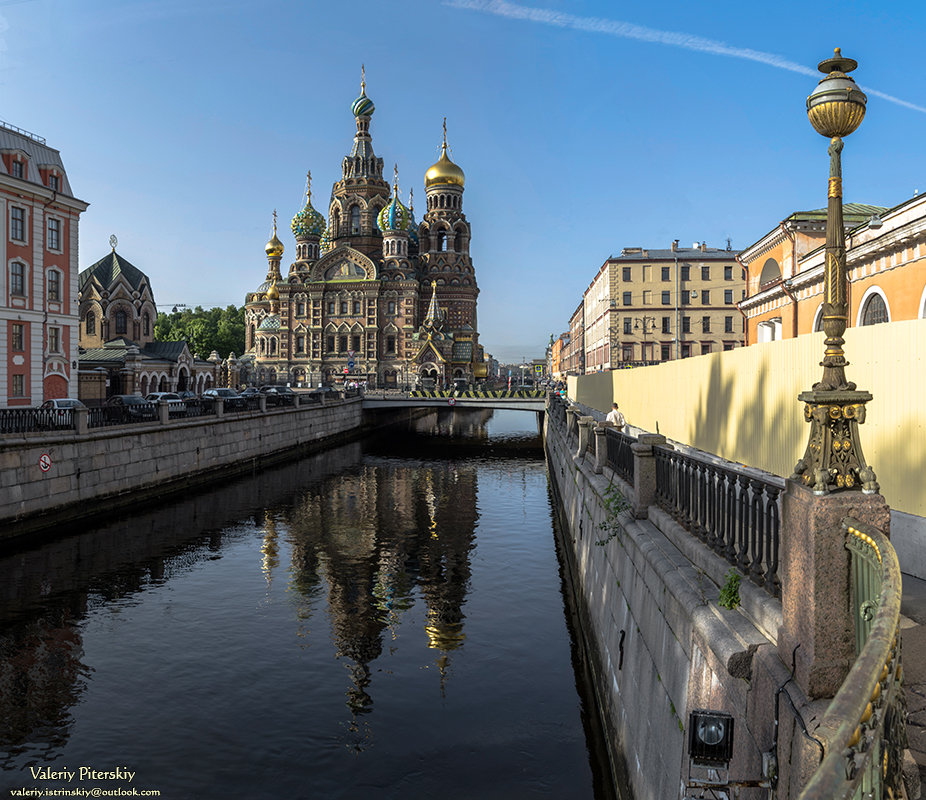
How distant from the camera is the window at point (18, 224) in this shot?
110ft

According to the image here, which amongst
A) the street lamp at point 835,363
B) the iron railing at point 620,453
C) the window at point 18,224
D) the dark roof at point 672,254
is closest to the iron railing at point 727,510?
the street lamp at point 835,363

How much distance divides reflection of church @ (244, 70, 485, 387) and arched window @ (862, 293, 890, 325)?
230 ft

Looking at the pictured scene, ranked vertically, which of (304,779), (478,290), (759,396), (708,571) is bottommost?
(304,779)

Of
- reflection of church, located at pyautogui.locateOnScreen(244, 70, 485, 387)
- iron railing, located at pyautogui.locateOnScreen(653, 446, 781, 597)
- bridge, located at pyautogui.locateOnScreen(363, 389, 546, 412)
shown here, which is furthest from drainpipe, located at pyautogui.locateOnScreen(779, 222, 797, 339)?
reflection of church, located at pyautogui.locateOnScreen(244, 70, 485, 387)

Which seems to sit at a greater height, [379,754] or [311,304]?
[311,304]

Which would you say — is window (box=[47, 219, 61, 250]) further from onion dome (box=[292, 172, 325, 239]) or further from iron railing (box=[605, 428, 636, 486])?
onion dome (box=[292, 172, 325, 239])

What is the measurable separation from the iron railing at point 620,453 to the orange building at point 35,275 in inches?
1208

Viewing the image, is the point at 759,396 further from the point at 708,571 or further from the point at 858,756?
the point at 858,756

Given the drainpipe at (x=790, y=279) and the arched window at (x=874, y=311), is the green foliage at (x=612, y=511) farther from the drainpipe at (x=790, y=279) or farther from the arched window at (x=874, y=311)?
the drainpipe at (x=790, y=279)

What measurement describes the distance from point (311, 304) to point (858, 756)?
97481 mm

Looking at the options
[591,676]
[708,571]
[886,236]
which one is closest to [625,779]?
[708,571]

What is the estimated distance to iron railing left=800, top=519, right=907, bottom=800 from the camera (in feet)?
8.40

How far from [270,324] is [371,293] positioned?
56.3ft

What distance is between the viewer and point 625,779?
811 cm
